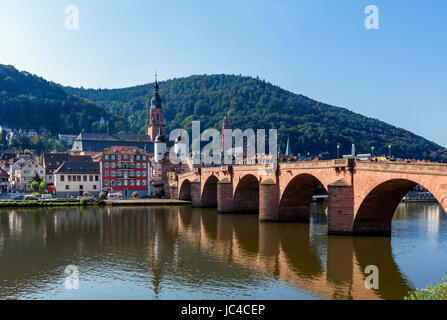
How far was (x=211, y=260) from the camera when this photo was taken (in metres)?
32.2

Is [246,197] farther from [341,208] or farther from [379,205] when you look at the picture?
[379,205]

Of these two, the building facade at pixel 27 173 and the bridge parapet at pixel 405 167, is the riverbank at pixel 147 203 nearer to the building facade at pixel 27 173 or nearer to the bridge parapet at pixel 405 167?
the building facade at pixel 27 173

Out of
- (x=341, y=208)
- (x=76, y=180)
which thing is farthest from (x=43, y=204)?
(x=341, y=208)

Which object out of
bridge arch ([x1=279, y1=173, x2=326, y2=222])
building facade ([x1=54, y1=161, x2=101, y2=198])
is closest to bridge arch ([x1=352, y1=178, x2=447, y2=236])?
bridge arch ([x1=279, y1=173, x2=326, y2=222])

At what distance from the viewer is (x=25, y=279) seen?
26656 mm

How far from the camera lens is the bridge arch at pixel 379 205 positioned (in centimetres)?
3441

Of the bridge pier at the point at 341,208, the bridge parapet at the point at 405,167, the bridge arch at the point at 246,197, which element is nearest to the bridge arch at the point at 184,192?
the bridge arch at the point at 246,197

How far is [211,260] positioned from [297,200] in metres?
21.6

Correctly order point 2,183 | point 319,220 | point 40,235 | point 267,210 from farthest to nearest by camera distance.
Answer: point 2,183
point 319,220
point 267,210
point 40,235

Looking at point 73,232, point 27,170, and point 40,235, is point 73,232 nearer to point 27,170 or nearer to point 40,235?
point 40,235

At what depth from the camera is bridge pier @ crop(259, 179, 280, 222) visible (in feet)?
168

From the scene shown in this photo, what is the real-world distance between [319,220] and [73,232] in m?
28.0

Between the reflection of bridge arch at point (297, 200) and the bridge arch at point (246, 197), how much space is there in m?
11.8
